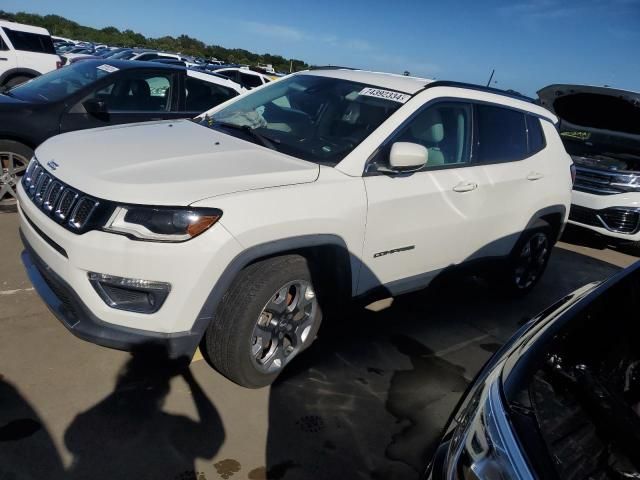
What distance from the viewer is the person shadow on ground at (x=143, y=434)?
2.33 m

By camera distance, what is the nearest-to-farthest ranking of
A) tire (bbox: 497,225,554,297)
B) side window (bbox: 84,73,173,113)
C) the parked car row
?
the parked car row < tire (bbox: 497,225,554,297) < side window (bbox: 84,73,173,113)

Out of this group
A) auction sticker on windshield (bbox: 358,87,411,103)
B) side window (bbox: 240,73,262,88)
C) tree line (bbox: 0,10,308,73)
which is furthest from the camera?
tree line (bbox: 0,10,308,73)

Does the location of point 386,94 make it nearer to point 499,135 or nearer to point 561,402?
point 499,135

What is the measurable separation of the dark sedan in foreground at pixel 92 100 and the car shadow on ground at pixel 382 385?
325 centimetres

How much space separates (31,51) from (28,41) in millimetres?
298

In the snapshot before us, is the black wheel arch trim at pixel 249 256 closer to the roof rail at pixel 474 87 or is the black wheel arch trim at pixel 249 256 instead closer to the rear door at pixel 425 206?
the rear door at pixel 425 206

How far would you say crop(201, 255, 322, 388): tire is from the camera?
2.67 m

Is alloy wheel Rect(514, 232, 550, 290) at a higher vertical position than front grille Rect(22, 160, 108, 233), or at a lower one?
lower

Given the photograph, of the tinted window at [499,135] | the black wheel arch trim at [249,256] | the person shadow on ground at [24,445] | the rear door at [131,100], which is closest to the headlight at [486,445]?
the black wheel arch trim at [249,256]

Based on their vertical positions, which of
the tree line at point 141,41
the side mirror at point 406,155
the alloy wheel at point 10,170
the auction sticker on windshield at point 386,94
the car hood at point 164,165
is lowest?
the tree line at point 141,41

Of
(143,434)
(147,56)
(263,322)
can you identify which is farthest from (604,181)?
(147,56)

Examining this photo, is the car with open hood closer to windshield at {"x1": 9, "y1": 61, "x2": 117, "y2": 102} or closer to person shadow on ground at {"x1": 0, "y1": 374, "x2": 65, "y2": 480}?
windshield at {"x1": 9, "y1": 61, "x2": 117, "y2": 102}

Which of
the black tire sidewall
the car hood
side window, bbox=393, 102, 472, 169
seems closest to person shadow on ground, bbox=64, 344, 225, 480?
the car hood

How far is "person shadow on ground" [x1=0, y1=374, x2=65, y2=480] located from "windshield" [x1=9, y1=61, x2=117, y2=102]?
139 inches
